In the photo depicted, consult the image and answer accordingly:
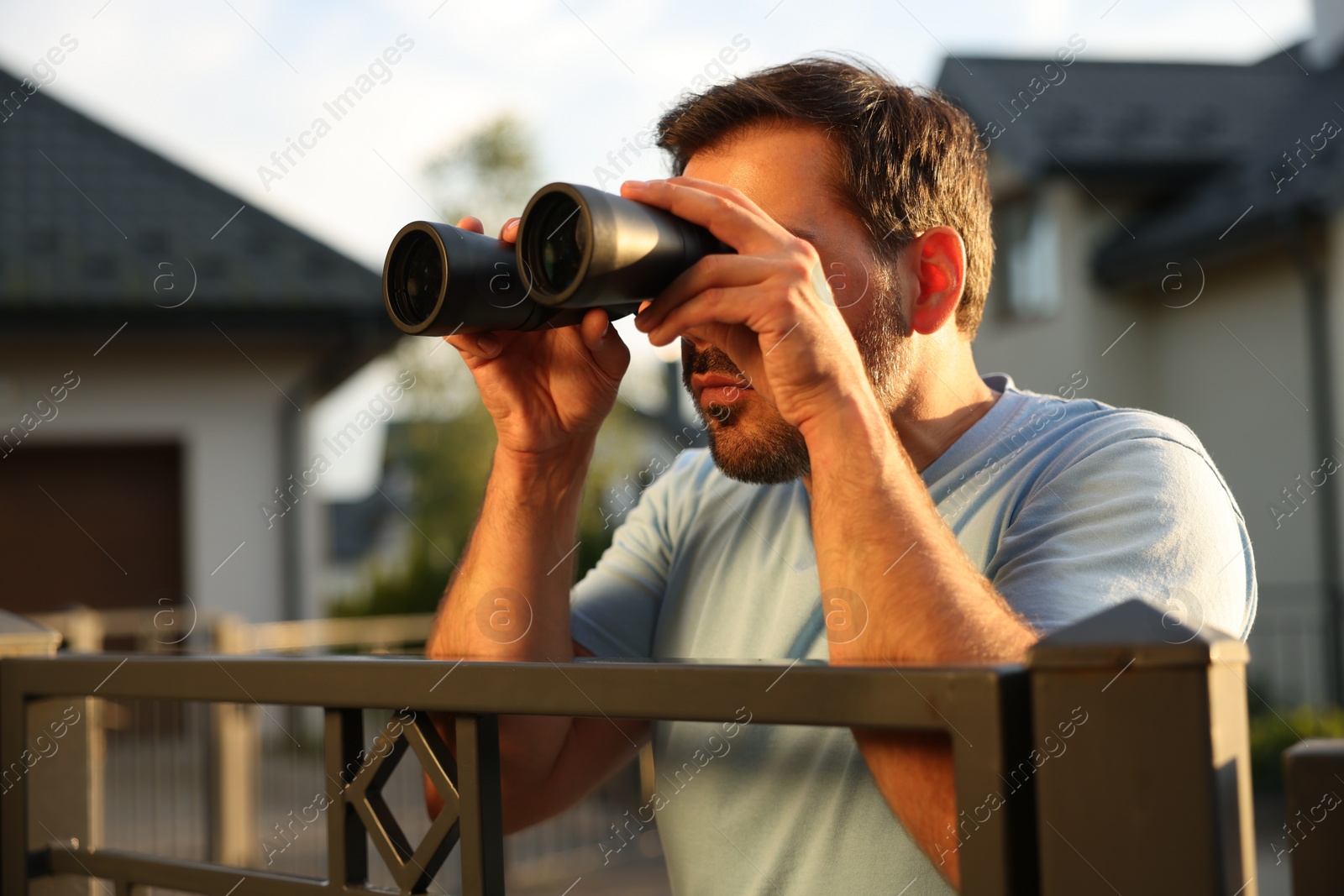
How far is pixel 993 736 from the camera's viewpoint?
2.66 feet

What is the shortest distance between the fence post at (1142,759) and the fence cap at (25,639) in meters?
1.42

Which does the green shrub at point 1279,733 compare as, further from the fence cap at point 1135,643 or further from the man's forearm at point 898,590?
the fence cap at point 1135,643

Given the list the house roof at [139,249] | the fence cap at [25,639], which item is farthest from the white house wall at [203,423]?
the fence cap at [25,639]

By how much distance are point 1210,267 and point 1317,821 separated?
9.70 meters

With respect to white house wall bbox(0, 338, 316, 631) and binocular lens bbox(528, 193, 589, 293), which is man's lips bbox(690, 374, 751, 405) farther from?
white house wall bbox(0, 338, 316, 631)

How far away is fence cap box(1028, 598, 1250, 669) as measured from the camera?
753 mm

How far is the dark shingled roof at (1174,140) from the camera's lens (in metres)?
8.98

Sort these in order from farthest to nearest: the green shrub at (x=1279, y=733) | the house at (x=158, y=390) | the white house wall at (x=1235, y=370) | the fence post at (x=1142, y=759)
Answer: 1. the white house wall at (x=1235, y=370)
2. the house at (x=158, y=390)
3. the green shrub at (x=1279, y=733)
4. the fence post at (x=1142, y=759)

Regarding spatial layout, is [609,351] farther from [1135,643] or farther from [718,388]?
[1135,643]

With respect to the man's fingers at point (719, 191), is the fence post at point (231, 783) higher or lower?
lower

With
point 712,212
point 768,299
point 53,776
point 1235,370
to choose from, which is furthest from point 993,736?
point 1235,370

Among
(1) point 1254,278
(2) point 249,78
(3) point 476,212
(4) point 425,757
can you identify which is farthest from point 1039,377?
(4) point 425,757

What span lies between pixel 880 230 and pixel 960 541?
48cm

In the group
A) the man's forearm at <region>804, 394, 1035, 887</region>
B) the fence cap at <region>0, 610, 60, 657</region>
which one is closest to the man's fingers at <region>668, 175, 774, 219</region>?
the man's forearm at <region>804, 394, 1035, 887</region>
